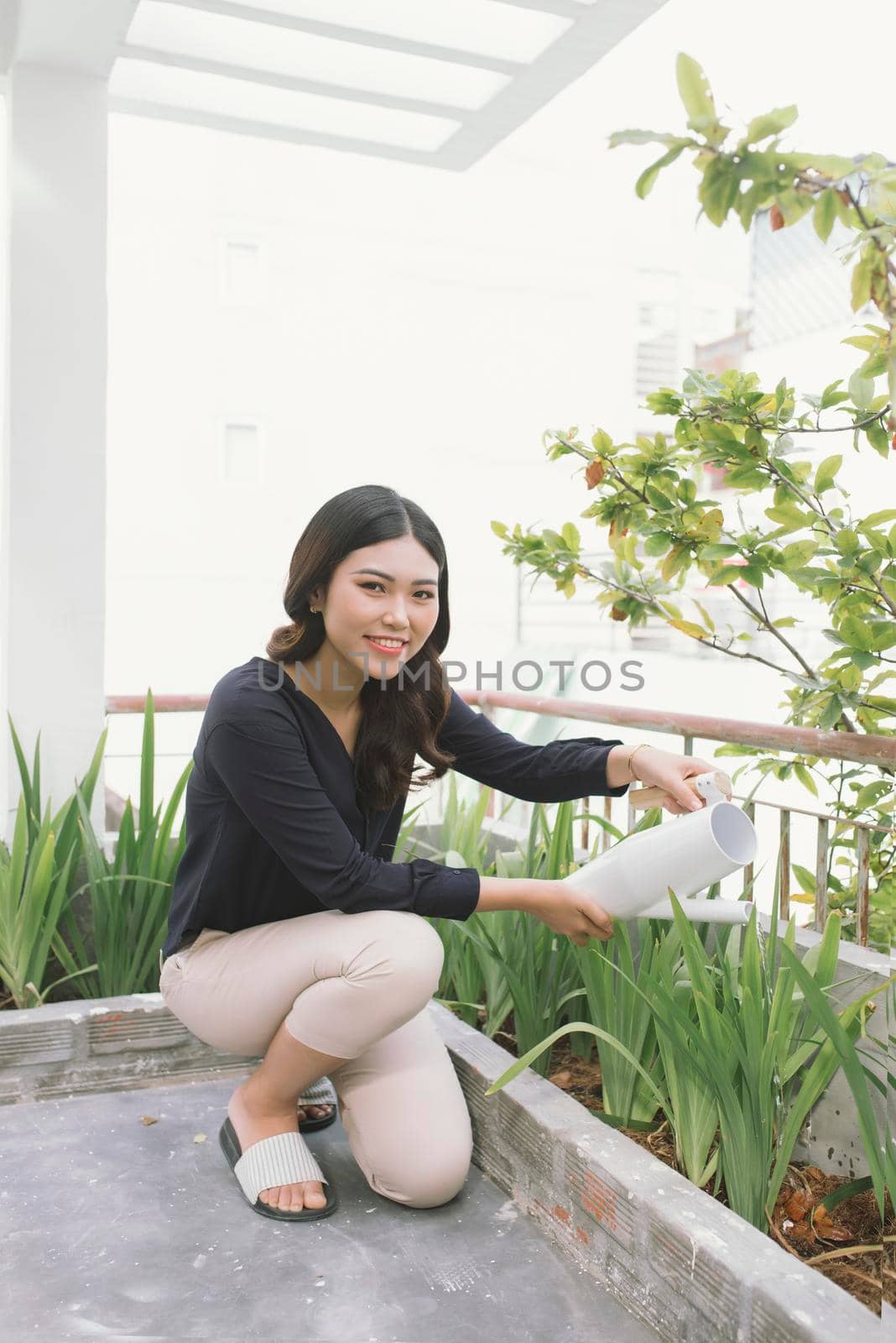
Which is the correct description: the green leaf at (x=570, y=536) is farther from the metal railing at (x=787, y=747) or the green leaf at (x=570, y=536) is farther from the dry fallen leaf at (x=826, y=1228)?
the dry fallen leaf at (x=826, y=1228)

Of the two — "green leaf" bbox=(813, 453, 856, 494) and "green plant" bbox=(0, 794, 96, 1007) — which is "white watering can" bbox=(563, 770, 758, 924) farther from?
"green plant" bbox=(0, 794, 96, 1007)

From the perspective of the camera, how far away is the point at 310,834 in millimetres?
1374

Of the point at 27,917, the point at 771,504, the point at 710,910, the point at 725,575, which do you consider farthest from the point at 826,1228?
the point at 27,917

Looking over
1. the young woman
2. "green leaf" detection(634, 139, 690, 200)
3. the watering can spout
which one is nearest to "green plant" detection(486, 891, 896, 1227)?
the watering can spout

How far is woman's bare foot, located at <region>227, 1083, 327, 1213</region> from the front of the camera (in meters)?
1.43

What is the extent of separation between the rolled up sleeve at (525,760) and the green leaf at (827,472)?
0.48 m

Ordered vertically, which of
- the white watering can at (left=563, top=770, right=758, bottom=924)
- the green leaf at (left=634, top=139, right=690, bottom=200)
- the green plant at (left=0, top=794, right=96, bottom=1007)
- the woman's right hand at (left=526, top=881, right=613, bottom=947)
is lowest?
the green plant at (left=0, top=794, right=96, bottom=1007)

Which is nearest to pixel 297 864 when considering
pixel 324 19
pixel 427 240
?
pixel 324 19

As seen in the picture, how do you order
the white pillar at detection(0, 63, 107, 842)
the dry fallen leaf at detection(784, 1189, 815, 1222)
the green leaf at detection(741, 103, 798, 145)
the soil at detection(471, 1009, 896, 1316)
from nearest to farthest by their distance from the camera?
1. the green leaf at detection(741, 103, 798, 145)
2. the soil at detection(471, 1009, 896, 1316)
3. the dry fallen leaf at detection(784, 1189, 815, 1222)
4. the white pillar at detection(0, 63, 107, 842)

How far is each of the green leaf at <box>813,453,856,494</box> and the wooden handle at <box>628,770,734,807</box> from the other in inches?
18.3

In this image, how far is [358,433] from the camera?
45.8ft

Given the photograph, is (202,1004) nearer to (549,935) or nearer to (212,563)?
(549,935)

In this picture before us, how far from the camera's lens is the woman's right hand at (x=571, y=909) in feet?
4.48

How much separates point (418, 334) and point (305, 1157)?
42.5 feet
